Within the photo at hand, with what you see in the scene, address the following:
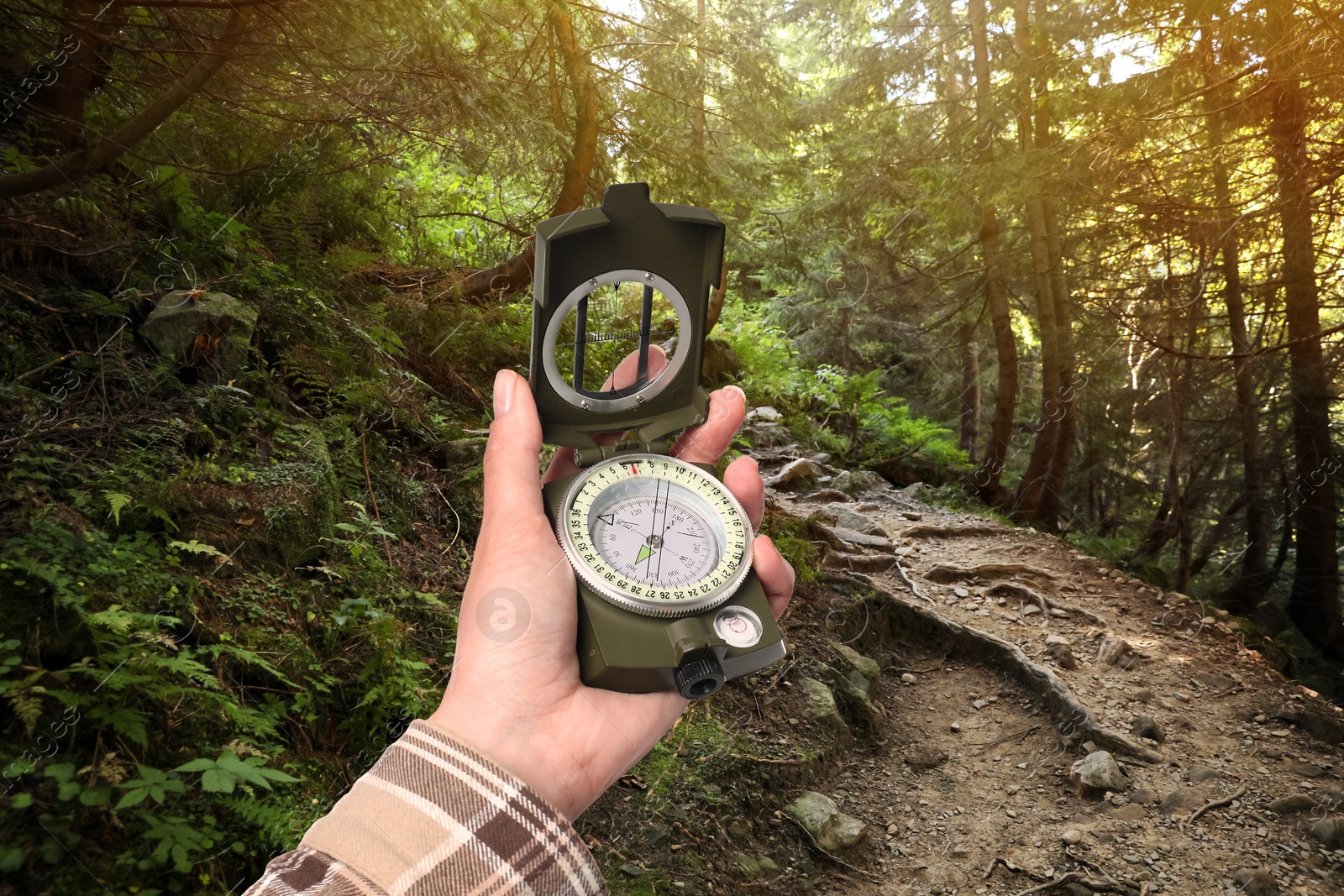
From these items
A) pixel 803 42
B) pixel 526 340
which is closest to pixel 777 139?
pixel 526 340

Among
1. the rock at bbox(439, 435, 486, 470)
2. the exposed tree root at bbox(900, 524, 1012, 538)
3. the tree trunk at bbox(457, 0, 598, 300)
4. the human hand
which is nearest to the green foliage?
the human hand

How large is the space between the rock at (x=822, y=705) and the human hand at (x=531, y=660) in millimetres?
2055

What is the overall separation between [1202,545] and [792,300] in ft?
23.3

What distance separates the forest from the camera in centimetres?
161

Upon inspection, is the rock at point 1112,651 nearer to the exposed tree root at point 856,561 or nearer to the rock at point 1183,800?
the rock at point 1183,800

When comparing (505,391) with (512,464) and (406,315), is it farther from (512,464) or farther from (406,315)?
(406,315)

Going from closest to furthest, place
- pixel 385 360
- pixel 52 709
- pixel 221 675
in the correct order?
pixel 52 709 < pixel 221 675 < pixel 385 360

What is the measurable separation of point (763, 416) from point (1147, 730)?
5.78 metres

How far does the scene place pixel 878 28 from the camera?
32.3ft

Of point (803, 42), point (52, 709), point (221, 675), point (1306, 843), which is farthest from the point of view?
point (803, 42)

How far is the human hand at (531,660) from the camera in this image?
127 cm

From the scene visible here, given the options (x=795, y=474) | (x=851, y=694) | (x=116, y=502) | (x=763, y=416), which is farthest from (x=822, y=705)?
(x=763, y=416)

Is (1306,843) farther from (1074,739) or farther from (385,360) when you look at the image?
(385,360)

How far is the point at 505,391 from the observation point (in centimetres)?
152
